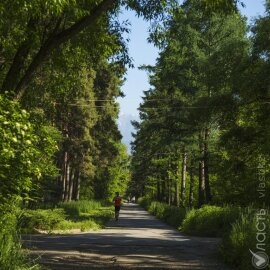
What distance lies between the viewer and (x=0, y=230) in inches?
267

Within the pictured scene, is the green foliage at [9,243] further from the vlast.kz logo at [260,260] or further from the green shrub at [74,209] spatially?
the green shrub at [74,209]

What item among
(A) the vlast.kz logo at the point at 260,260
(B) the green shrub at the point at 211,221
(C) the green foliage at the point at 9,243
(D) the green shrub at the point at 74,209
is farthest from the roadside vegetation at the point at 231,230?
(D) the green shrub at the point at 74,209

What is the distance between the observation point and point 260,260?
843cm

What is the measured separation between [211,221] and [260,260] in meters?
9.99

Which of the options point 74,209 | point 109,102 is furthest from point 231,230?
point 109,102

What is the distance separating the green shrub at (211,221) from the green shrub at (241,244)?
562cm

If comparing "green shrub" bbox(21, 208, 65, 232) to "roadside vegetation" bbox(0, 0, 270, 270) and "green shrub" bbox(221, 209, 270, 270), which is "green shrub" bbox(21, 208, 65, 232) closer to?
"roadside vegetation" bbox(0, 0, 270, 270)

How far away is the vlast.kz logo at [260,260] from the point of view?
8.27 meters

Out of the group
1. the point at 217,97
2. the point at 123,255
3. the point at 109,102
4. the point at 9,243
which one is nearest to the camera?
the point at 9,243

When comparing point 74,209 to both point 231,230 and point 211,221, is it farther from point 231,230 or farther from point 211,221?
point 231,230

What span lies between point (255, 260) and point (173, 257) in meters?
3.03

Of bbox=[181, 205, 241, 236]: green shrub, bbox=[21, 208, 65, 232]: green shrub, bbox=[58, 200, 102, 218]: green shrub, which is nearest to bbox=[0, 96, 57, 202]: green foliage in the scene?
bbox=[181, 205, 241, 236]: green shrub

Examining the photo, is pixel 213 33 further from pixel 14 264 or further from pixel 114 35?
pixel 14 264

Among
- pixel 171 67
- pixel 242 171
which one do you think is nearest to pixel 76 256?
pixel 242 171
